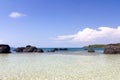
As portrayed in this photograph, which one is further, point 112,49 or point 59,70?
point 112,49

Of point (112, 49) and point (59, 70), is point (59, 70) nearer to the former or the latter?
point (59, 70)

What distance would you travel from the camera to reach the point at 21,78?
2205 cm

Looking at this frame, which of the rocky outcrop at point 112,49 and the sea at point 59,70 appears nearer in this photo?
the sea at point 59,70

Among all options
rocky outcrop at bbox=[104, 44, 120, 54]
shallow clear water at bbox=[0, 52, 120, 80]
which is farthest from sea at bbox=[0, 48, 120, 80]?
rocky outcrop at bbox=[104, 44, 120, 54]

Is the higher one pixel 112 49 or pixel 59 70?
pixel 112 49

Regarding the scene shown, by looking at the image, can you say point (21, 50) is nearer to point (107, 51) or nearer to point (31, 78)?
point (107, 51)

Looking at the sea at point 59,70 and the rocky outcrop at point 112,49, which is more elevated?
the rocky outcrop at point 112,49

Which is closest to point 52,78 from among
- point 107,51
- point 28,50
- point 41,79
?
point 41,79

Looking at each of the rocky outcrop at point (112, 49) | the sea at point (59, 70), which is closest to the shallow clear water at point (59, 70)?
the sea at point (59, 70)

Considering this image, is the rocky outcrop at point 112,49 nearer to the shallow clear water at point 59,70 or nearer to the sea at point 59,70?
the sea at point 59,70

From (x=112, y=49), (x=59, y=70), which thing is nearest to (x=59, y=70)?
(x=59, y=70)

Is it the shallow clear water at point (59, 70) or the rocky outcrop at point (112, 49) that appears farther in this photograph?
the rocky outcrop at point (112, 49)

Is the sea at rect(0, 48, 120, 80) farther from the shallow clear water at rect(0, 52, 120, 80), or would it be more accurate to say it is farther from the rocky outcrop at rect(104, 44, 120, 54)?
the rocky outcrop at rect(104, 44, 120, 54)

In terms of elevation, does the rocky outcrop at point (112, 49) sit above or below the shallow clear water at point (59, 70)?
above
